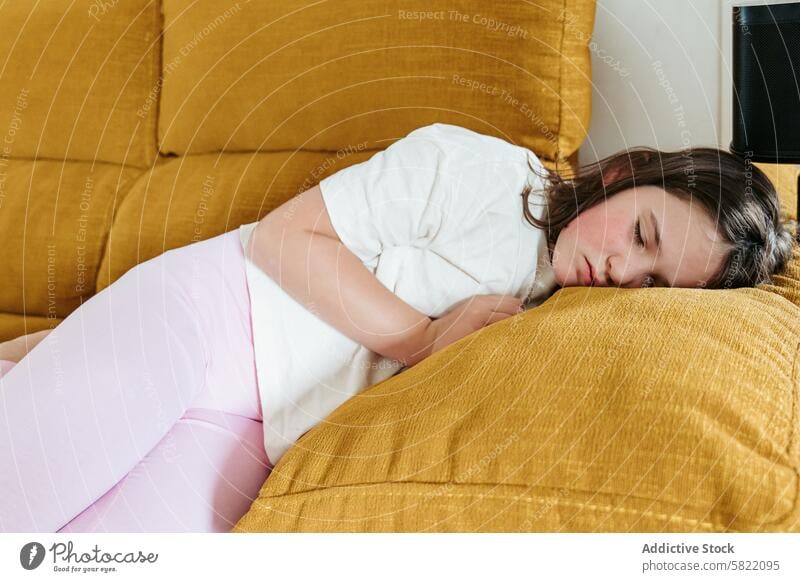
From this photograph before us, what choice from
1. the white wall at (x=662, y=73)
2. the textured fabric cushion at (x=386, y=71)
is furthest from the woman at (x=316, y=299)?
the white wall at (x=662, y=73)

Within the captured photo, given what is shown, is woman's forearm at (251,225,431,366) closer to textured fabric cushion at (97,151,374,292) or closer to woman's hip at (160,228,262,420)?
woman's hip at (160,228,262,420)

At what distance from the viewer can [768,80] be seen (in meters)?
0.80

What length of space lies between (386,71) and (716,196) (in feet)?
1.36

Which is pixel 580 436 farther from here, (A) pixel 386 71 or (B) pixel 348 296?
(A) pixel 386 71

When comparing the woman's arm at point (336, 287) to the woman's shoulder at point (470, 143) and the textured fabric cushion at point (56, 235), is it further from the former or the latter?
the textured fabric cushion at point (56, 235)

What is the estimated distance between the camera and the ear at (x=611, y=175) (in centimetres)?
81

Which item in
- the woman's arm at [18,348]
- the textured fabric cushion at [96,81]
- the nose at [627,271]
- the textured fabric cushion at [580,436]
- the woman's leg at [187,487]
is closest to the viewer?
the textured fabric cushion at [580,436]

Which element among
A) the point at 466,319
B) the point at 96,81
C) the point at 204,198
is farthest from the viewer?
the point at 96,81

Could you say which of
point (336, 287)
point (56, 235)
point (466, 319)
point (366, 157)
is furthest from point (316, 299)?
point (56, 235)

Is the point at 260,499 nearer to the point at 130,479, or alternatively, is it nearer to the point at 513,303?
the point at 130,479

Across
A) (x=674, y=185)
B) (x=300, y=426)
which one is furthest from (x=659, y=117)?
(x=300, y=426)

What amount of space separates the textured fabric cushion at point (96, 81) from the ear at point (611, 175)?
617 millimetres

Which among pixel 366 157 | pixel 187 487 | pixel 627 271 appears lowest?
pixel 187 487
